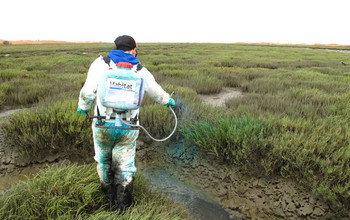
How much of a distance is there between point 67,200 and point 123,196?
1.66 ft

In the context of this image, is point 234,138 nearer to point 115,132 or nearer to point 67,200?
point 115,132

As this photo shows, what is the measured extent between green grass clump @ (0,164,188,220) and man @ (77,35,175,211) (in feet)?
0.49

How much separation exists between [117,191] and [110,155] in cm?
36

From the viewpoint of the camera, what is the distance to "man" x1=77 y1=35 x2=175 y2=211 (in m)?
2.03

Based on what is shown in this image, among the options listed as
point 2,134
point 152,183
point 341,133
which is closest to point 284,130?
point 341,133

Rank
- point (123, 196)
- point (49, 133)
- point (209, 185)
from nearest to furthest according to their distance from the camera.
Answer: point (123, 196)
point (209, 185)
point (49, 133)

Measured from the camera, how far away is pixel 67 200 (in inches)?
81.1

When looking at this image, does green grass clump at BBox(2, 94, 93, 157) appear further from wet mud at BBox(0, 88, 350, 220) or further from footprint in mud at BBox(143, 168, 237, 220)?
footprint in mud at BBox(143, 168, 237, 220)

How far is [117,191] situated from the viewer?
2.26 m

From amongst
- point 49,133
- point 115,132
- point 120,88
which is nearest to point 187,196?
point 115,132

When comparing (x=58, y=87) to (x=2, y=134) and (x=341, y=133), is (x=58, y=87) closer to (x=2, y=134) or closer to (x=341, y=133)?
(x=2, y=134)

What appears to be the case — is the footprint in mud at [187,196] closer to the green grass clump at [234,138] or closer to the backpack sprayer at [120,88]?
the green grass clump at [234,138]

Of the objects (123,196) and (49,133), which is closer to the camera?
(123,196)

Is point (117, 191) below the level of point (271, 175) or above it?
above
